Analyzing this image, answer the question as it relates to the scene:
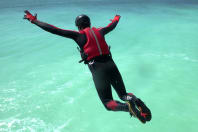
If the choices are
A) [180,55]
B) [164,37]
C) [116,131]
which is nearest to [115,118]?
[116,131]

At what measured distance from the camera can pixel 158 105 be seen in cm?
497

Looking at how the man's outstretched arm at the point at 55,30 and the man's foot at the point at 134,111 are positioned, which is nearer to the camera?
the man's foot at the point at 134,111

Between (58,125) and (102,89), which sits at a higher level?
(102,89)

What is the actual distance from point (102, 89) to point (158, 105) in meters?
2.63

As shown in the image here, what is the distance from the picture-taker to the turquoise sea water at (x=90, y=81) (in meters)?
4.53

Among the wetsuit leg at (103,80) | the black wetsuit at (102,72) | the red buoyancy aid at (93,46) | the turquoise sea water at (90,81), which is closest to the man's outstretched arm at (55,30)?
the black wetsuit at (102,72)

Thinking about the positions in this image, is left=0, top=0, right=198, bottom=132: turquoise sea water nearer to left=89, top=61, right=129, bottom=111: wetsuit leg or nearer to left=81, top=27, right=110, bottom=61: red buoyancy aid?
left=89, top=61, right=129, bottom=111: wetsuit leg

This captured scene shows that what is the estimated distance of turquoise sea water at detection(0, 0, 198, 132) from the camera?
4.53 meters

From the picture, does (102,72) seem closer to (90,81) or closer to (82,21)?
(82,21)

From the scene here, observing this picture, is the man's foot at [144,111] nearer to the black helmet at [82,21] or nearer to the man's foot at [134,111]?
the man's foot at [134,111]

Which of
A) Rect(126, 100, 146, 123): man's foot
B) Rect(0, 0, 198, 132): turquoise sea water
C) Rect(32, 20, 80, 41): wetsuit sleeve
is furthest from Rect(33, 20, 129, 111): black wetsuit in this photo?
Rect(0, 0, 198, 132): turquoise sea water

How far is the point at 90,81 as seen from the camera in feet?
20.5

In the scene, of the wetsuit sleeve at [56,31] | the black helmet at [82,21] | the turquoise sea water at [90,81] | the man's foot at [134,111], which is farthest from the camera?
the turquoise sea water at [90,81]

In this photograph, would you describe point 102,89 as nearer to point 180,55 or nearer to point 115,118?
point 115,118
